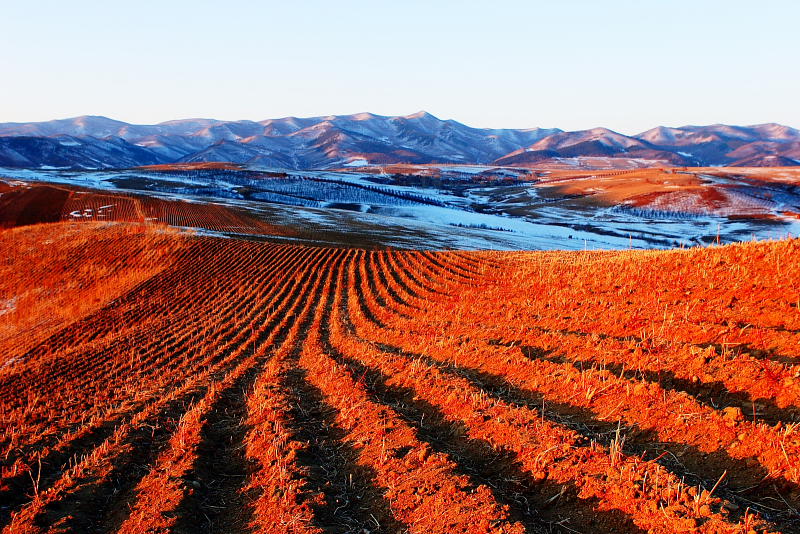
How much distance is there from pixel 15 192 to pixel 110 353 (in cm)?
7378

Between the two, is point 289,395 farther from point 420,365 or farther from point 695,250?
point 695,250

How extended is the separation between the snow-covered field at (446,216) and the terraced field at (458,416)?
21.7 metres

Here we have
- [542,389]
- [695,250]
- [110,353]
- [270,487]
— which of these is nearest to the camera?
[270,487]

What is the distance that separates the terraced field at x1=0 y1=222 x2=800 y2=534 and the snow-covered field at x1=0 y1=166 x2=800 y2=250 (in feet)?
71.2

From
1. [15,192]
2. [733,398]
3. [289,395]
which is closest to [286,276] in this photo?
[289,395]

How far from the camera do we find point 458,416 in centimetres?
641

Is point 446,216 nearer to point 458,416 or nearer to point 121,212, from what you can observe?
point 121,212

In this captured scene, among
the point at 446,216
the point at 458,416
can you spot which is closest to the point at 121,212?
the point at 446,216

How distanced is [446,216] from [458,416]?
7695 cm

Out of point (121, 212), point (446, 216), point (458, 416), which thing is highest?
point (121, 212)

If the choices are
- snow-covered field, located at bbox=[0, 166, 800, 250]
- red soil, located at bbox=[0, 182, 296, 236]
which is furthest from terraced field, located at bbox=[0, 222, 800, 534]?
red soil, located at bbox=[0, 182, 296, 236]

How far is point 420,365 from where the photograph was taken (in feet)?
27.5

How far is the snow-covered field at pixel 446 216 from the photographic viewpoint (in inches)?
1976

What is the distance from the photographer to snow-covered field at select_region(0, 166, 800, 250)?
5019 centimetres
